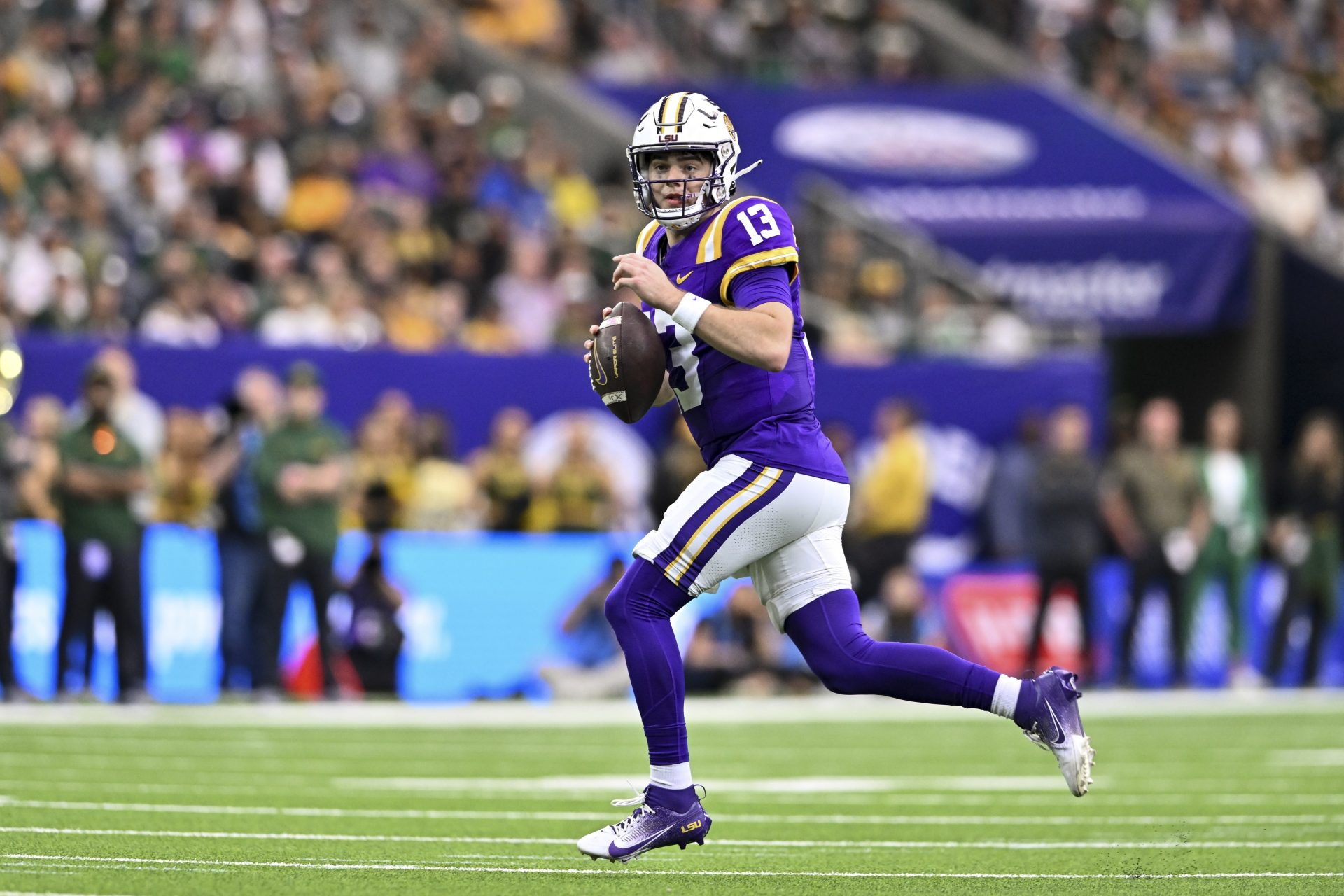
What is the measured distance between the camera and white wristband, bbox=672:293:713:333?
552cm

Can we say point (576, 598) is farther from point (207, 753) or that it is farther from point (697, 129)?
point (697, 129)

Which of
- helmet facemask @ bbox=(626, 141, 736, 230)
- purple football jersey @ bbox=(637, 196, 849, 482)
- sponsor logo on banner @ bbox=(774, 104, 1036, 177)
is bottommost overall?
purple football jersey @ bbox=(637, 196, 849, 482)

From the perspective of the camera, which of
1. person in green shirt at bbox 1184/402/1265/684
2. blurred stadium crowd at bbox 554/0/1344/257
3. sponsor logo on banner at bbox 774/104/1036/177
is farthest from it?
blurred stadium crowd at bbox 554/0/1344/257

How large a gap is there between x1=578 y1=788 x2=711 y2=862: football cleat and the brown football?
1038 millimetres

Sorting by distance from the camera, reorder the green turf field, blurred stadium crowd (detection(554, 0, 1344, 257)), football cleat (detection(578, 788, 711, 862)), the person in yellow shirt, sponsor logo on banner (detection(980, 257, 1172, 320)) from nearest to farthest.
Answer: the green turf field, football cleat (detection(578, 788, 711, 862)), the person in yellow shirt, sponsor logo on banner (detection(980, 257, 1172, 320)), blurred stadium crowd (detection(554, 0, 1344, 257))

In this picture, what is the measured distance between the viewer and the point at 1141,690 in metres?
14.5

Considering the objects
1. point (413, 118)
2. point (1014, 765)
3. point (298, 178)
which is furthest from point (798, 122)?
point (1014, 765)

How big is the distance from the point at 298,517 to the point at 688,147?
7.28 metres

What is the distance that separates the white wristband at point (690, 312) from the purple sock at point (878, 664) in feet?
2.74

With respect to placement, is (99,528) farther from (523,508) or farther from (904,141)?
(904,141)

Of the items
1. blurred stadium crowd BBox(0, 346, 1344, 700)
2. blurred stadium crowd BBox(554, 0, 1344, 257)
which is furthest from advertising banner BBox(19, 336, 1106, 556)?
blurred stadium crowd BBox(554, 0, 1344, 257)

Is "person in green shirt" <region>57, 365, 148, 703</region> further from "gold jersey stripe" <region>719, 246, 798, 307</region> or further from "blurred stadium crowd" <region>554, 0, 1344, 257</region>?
"blurred stadium crowd" <region>554, 0, 1344, 257</region>

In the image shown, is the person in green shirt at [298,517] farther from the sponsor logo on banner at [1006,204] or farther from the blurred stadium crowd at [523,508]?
the sponsor logo on banner at [1006,204]

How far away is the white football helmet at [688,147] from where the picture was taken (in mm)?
5773
